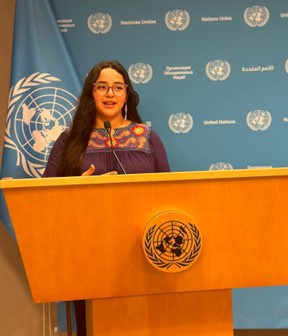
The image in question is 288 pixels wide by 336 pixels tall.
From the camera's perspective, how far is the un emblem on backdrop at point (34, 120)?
2.82m

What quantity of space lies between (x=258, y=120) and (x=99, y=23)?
1.11 meters

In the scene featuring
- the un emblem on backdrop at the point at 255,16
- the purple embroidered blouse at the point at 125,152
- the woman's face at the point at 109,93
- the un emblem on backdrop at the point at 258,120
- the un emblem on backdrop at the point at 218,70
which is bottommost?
the purple embroidered blouse at the point at 125,152

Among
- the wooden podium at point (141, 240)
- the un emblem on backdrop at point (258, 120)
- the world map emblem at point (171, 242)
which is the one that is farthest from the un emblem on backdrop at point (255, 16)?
the world map emblem at point (171, 242)

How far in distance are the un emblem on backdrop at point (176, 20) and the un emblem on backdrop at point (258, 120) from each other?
66 cm

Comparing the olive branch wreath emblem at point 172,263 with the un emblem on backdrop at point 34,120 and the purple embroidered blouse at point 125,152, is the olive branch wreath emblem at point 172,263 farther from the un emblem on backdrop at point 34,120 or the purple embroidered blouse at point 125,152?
the un emblem on backdrop at point 34,120

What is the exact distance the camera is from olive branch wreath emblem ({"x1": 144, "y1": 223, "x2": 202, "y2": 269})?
1.42 meters

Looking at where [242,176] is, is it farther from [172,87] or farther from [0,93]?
[0,93]

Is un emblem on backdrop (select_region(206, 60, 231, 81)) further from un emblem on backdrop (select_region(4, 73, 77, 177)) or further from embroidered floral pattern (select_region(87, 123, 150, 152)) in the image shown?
un emblem on backdrop (select_region(4, 73, 77, 177))

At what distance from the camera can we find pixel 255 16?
9.66ft

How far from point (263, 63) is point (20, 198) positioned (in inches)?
79.4

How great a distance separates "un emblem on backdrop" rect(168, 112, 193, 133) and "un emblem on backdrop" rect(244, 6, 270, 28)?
26.5 inches

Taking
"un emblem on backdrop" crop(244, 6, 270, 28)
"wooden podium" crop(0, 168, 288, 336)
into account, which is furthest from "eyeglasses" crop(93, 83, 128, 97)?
"wooden podium" crop(0, 168, 288, 336)

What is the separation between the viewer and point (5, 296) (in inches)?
120

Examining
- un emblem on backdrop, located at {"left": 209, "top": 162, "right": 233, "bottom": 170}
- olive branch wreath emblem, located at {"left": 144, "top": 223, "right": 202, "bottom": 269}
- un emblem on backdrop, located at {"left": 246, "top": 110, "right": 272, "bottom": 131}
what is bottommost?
olive branch wreath emblem, located at {"left": 144, "top": 223, "right": 202, "bottom": 269}
